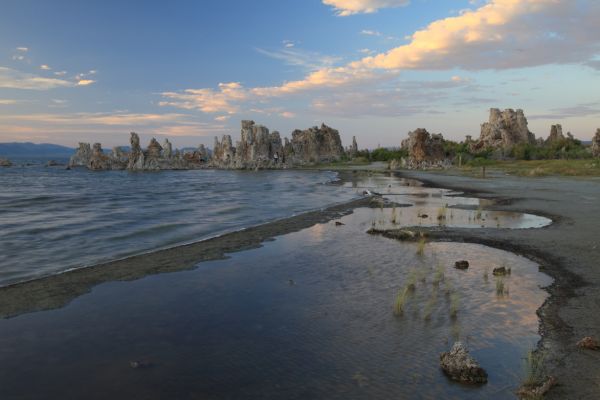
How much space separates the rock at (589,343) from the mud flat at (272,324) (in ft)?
3.70

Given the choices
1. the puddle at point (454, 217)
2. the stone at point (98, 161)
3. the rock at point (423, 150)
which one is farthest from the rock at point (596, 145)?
the stone at point (98, 161)

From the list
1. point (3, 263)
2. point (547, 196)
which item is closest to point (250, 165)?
point (547, 196)

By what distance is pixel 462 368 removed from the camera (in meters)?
9.50

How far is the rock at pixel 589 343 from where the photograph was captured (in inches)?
412

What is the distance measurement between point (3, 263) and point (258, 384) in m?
19.1

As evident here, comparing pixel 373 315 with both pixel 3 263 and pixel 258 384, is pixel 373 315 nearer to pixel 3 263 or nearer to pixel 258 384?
pixel 258 384

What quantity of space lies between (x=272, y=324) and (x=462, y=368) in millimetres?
5760

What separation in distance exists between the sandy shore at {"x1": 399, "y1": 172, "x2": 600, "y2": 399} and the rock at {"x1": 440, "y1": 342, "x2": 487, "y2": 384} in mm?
1382

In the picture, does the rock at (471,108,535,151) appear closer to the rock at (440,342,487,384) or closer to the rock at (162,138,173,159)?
the rock at (162,138,173,159)

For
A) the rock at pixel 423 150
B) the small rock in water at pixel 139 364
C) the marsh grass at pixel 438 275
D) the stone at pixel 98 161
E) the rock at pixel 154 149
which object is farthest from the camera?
the rock at pixel 154 149

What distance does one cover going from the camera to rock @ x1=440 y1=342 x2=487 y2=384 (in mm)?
9422

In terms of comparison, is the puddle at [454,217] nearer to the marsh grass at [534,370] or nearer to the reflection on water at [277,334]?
the reflection on water at [277,334]

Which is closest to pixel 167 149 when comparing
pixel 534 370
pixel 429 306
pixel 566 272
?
pixel 566 272

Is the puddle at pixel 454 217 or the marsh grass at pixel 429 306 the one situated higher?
the puddle at pixel 454 217
